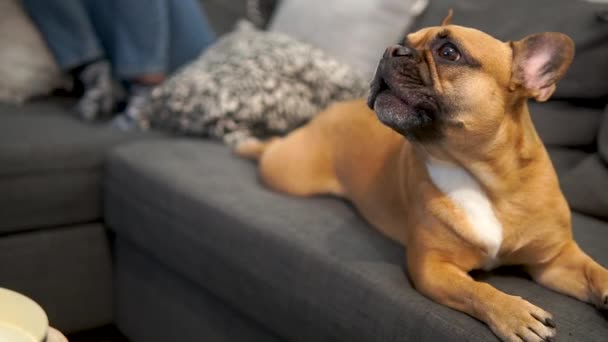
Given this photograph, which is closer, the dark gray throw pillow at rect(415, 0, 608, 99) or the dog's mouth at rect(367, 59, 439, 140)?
the dog's mouth at rect(367, 59, 439, 140)

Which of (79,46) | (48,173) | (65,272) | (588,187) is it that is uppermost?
(588,187)

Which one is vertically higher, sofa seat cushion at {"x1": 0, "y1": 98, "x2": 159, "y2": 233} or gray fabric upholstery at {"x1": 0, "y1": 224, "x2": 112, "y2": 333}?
sofa seat cushion at {"x1": 0, "y1": 98, "x2": 159, "y2": 233}

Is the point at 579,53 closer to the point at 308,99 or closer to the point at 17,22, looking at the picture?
the point at 308,99

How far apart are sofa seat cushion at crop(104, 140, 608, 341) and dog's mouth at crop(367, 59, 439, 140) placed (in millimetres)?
251

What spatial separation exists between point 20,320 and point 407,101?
59cm

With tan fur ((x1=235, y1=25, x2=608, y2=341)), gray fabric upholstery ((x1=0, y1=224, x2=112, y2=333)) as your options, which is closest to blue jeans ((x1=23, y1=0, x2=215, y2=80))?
gray fabric upholstery ((x1=0, y1=224, x2=112, y2=333))

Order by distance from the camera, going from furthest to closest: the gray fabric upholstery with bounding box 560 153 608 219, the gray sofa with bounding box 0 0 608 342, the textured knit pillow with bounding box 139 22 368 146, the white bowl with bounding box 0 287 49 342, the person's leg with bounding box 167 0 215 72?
the person's leg with bounding box 167 0 215 72, the textured knit pillow with bounding box 139 22 368 146, the gray fabric upholstery with bounding box 560 153 608 219, the gray sofa with bounding box 0 0 608 342, the white bowl with bounding box 0 287 49 342

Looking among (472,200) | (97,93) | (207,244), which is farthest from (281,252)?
(97,93)

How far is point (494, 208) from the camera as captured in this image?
1060 mm

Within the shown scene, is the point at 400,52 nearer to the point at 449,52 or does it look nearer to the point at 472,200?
the point at 449,52

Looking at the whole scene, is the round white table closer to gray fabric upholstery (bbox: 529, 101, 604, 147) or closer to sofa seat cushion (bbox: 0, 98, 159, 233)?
sofa seat cushion (bbox: 0, 98, 159, 233)

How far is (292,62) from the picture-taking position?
5.86 ft

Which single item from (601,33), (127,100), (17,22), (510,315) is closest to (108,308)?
(127,100)

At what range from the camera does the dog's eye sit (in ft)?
3.21
